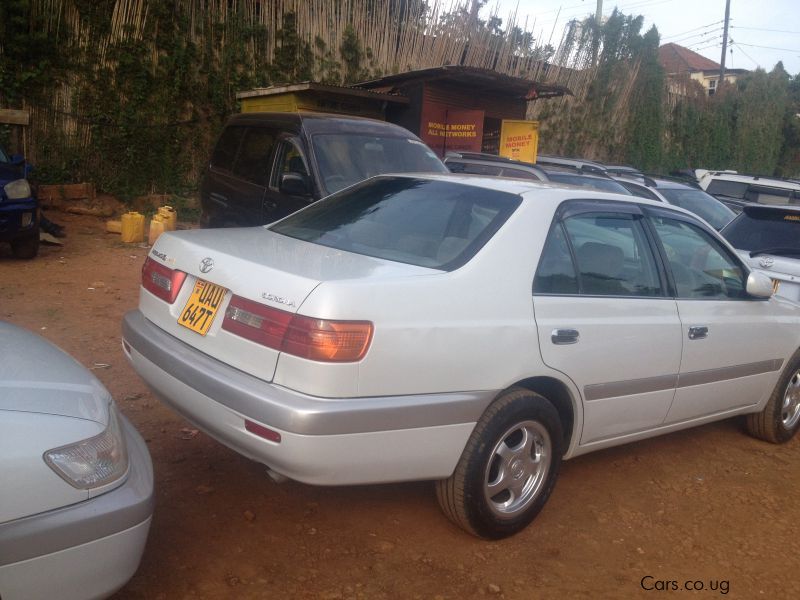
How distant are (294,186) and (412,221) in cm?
284

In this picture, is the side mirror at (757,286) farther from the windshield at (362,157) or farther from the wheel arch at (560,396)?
the windshield at (362,157)

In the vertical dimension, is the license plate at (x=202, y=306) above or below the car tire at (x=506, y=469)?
above

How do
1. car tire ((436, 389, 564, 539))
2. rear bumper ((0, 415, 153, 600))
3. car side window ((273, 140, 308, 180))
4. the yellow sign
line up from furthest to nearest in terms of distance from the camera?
the yellow sign
car side window ((273, 140, 308, 180))
car tire ((436, 389, 564, 539))
rear bumper ((0, 415, 153, 600))

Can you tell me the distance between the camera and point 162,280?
144 inches

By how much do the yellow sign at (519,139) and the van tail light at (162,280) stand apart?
32.0 feet

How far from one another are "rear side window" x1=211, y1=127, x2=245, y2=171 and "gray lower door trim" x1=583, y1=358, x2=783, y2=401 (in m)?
5.15

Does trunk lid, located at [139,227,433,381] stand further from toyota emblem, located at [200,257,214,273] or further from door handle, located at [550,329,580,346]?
door handle, located at [550,329,580,346]

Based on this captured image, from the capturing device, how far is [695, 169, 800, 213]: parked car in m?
12.4

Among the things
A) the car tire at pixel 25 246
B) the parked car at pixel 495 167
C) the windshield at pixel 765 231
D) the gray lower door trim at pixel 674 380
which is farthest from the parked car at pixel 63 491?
the parked car at pixel 495 167

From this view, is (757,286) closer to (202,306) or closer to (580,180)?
(202,306)

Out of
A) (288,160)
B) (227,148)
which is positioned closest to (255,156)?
(288,160)

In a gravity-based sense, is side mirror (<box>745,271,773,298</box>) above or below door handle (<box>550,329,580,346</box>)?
above

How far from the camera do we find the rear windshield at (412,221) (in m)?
3.47

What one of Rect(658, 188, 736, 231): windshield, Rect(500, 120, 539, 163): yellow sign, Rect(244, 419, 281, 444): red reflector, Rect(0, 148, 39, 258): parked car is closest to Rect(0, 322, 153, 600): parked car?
Rect(244, 419, 281, 444): red reflector
